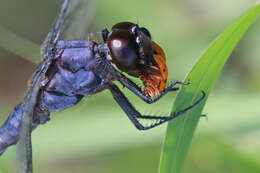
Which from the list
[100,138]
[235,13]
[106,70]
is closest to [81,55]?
[106,70]

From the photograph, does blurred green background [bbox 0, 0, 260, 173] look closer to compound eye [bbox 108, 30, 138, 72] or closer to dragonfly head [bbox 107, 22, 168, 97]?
dragonfly head [bbox 107, 22, 168, 97]

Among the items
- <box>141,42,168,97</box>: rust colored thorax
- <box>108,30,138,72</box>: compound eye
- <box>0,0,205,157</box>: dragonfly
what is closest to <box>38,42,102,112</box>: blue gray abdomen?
<box>0,0,205,157</box>: dragonfly

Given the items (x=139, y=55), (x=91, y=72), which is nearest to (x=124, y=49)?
(x=139, y=55)

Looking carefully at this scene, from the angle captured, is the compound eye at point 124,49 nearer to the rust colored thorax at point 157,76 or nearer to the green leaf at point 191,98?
the rust colored thorax at point 157,76

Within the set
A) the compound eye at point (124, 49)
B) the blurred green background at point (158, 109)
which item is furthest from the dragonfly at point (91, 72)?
the blurred green background at point (158, 109)

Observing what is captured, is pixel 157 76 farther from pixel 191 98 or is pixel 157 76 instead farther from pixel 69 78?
pixel 69 78

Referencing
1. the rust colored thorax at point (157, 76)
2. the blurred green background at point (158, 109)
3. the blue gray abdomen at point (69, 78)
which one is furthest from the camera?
the blurred green background at point (158, 109)

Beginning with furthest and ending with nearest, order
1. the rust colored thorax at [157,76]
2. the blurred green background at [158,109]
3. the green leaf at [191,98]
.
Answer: the blurred green background at [158,109] < the rust colored thorax at [157,76] < the green leaf at [191,98]

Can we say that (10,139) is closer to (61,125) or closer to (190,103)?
(61,125)
